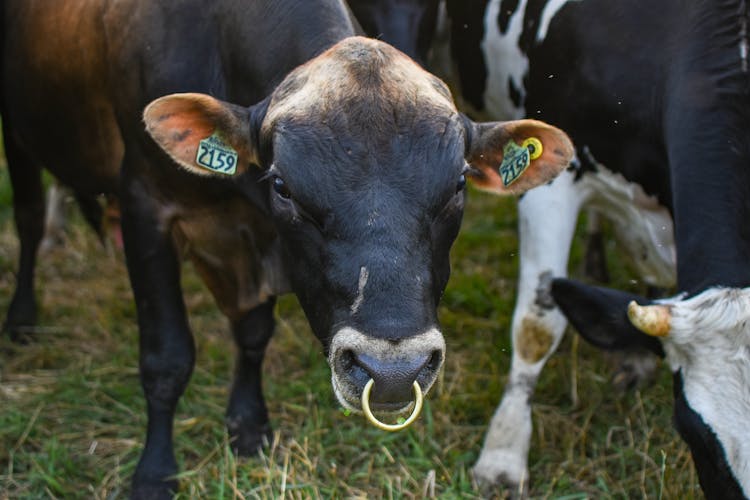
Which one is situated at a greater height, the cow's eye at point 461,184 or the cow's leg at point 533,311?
the cow's eye at point 461,184

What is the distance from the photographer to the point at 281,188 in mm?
2926

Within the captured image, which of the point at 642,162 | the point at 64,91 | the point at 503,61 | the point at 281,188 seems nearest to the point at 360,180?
the point at 281,188

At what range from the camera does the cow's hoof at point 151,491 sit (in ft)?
12.6

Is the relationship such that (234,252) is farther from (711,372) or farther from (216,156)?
(711,372)

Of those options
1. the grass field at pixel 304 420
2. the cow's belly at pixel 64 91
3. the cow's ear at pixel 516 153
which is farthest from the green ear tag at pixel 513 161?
the cow's belly at pixel 64 91

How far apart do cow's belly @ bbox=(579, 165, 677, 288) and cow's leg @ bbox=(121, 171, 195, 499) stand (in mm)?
1560

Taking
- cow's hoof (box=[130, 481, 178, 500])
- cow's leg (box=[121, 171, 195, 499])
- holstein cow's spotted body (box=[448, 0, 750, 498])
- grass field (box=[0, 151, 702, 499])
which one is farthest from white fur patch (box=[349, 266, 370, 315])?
cow's hoof (box=[130, 481, 178, 500])

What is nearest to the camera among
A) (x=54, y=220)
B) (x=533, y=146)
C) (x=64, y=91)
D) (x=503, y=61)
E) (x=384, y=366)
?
(x=384, y=366)

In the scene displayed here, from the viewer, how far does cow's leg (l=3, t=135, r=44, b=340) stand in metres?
5.15

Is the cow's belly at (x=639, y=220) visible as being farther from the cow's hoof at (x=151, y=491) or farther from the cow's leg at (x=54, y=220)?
the cow's leg at (x=54, y=220)

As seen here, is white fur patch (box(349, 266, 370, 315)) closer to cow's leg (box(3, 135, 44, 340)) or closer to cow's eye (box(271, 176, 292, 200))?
cow's eye (box(271, 176, 292, 200))

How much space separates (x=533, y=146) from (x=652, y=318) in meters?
0.60

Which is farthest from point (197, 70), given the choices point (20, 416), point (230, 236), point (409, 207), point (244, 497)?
point (20, 416)

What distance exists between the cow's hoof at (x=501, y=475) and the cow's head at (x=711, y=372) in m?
0.91
